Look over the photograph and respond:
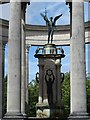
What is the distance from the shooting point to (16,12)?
88375 mm

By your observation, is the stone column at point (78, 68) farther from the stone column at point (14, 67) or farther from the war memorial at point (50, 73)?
the stone column at point (14, 67)

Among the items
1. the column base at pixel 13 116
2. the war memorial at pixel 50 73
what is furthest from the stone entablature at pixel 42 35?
the column base at pixel 13 116

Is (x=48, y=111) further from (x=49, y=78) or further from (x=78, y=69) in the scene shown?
(x=78, y=69)

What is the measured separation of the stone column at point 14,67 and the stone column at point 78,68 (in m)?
11.6

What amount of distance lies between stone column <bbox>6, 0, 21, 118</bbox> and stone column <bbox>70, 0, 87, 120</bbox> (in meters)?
11.6

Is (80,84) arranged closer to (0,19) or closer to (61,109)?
(61,109)

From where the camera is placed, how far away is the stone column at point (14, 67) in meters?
85.2

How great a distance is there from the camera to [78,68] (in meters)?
85.4

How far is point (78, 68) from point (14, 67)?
13881mm

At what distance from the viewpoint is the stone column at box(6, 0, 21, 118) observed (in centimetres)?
8525

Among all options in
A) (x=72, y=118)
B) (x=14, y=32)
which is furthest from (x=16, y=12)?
(x=72, y=118)

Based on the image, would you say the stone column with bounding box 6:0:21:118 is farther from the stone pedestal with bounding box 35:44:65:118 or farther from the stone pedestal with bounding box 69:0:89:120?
the stone pedestal with bounding box 35:44:65:118

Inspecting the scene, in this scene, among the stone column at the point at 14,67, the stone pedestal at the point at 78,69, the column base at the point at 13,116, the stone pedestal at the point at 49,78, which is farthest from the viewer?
the stone pedestal at the point at 49,78

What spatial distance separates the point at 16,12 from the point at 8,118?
23.4 metres
